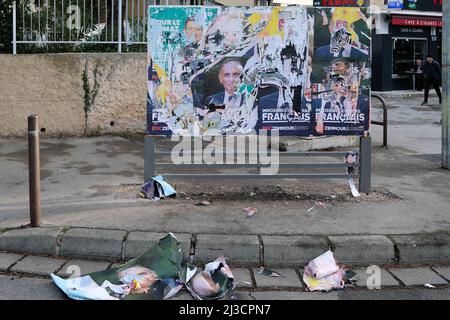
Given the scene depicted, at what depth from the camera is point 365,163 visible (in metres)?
6.29

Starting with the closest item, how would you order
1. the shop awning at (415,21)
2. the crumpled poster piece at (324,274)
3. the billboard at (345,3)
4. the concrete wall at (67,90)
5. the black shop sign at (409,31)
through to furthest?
the crumpled poster piece at (324,274), the concrete wall at (67,90), the billboard at (345,3), the shop awning at (415,21), the black shop sign at (409,31)

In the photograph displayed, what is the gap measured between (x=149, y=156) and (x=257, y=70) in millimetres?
1482

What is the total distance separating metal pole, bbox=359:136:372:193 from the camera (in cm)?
623

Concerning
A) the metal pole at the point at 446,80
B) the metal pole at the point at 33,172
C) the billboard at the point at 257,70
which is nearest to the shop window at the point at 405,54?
the metal pole at the point at 446,80

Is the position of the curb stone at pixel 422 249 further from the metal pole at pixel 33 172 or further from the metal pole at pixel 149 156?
the metal pole at pixel 33 172

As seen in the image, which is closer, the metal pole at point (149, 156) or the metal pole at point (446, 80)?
the metal pole at point (149, 156)

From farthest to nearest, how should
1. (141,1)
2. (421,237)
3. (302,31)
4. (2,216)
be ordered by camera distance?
(141,1) → (302,31) → (2,216) → (421,237)

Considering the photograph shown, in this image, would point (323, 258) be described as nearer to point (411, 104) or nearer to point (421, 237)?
point (421, 237)

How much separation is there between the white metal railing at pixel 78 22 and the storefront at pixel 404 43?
1624cm

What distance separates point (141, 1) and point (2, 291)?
7108 millimetres

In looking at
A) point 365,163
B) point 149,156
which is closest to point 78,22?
point 149,156

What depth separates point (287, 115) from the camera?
6098 mm

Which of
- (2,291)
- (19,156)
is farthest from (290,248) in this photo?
(19,156)

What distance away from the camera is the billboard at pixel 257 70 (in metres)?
5.92
